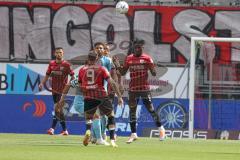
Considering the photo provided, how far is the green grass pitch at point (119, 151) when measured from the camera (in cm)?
1377

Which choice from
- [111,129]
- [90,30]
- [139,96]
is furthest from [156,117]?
[90,30]

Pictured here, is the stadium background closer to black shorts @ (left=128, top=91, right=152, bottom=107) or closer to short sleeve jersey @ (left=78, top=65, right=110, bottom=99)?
black shorts @ (left=128, top=91, right=152, bottom=107)

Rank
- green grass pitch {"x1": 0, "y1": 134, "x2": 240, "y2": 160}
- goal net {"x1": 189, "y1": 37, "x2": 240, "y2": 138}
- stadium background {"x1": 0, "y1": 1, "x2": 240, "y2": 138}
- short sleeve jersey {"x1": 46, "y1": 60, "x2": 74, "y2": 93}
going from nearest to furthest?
green grass pitch {"x1": 0, "y1": 134, "x2": 240, "y2": 160} < short sleeve jersey {"x1": 46, "y1": 60, "x2": 74, "y2": 93} < goal net {"x1": 189, "y1": 37, "x2": 240, "y2": 138} < stadium background {"x1": 0, "y1": 1, "x2": 240, "y2": 138}

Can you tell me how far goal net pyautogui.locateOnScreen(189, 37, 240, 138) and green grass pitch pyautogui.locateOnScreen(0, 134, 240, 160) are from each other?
5.56m

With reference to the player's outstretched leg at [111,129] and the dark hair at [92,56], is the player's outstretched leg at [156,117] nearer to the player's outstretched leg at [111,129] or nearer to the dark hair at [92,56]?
the player's outstretched leg at [111,129]

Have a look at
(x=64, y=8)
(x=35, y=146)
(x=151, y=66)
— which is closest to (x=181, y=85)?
(x=64, y=8)

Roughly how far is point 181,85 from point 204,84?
1.89 metres

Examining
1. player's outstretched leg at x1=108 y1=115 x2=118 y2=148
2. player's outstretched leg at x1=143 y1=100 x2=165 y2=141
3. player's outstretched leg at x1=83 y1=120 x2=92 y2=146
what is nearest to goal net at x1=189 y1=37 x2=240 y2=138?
player's outstretched leg at x1=143 y1=100 x2=165 y2=141

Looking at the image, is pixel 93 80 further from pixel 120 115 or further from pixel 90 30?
pixel 90 30

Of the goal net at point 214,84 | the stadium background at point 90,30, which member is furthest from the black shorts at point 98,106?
the stadium background at point 90,30

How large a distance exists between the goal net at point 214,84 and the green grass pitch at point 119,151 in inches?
219

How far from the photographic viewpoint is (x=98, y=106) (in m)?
16.8

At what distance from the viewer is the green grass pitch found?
1377cm

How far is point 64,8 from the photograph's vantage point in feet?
96.5
